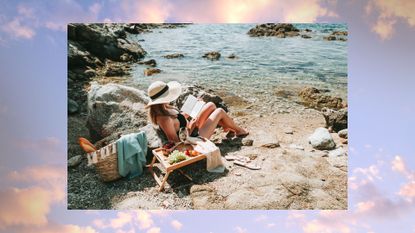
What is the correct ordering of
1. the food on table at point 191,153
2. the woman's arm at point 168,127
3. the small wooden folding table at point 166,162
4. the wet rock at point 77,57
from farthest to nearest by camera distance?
the wet rock at point 77,57, the woman's arm at point 168,127, the food on table at point 191,153, the small wooden folding table at point 166,162

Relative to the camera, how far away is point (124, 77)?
463 cm

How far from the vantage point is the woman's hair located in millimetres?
4469

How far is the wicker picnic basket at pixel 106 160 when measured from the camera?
14.1 feet

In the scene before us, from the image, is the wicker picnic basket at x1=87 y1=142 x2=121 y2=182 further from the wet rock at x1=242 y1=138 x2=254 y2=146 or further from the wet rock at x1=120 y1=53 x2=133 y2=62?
the wet rock at x1=242 y1=138 x2=254 y2=146

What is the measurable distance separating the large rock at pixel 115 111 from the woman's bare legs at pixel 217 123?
1.92 ft

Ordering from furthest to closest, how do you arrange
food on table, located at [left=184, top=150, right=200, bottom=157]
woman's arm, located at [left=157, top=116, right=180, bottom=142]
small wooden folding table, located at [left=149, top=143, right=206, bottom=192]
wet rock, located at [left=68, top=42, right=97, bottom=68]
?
1. wet rock, located at [left=68, top=42, right=97, bottom=68]
2. woman's arm, located at [left=157, top=116, right=180, bottom=142]
3. food on table, located at [left=184, top=150, right=200, bottom=157]
4. small wooden folding table, located at [left=149, top=143, right=206, bottom=192]

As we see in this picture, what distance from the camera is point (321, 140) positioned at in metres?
4.51

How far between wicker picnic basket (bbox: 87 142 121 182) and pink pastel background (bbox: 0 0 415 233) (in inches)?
14.5

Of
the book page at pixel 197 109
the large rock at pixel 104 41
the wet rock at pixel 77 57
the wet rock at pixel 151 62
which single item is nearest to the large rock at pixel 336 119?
the book page at pixel 197 109

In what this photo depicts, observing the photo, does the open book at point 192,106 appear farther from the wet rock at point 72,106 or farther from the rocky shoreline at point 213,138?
the wet rock at point 72,106

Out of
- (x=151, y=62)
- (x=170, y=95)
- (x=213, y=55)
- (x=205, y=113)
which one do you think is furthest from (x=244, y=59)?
(x=151, y=62)

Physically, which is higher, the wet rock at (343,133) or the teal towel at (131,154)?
the wet rock at (343,133)

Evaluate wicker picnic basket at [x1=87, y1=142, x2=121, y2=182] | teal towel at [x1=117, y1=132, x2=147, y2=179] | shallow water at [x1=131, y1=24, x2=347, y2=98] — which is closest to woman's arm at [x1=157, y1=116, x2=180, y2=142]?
teal towel at [x1=117, y1=132, x2=147, y2=179]
